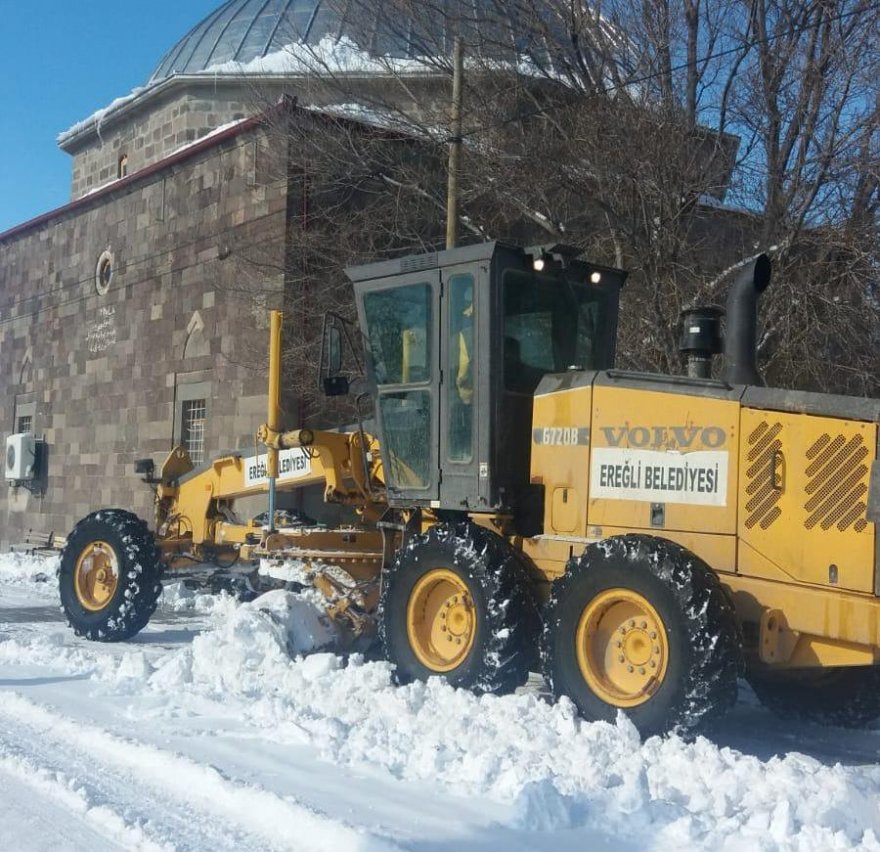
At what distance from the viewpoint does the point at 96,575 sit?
30.1 feet

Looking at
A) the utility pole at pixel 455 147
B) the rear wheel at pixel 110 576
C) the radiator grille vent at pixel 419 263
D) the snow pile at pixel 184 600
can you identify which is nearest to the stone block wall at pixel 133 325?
the utility pole at pixel 455 147

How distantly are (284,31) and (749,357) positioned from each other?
57.7 feet

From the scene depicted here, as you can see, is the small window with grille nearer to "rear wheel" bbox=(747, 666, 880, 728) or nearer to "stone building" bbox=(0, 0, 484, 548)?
"stone building" bbox=(0, 0, 484, 548)

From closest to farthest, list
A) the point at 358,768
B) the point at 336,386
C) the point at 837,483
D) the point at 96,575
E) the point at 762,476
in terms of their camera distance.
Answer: the point at 358,768, the point at 837,483, the point at 762,476, the point at 336,386, the point at 96,575

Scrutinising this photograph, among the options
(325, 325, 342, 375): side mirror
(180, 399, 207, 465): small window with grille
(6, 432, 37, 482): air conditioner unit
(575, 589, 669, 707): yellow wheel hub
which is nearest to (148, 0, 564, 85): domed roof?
(180, 399, 207, 465): small window with grille

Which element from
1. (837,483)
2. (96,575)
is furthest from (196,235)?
(837,483)

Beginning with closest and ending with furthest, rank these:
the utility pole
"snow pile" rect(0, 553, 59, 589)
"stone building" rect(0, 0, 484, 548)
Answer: the utility pole → "snow pile" rect(0, 553, 59, 589) → "stone building" rect(0, 0, 484, 548)

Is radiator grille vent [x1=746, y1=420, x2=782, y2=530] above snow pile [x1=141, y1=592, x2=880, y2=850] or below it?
above

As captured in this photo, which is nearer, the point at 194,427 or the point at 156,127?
the point at 194,427

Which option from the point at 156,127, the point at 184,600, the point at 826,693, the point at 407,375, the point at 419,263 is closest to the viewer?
the point at 826,693

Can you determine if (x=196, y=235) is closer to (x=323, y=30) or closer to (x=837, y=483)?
(x=323, y=30)

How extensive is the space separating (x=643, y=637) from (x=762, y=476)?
1.07 metres

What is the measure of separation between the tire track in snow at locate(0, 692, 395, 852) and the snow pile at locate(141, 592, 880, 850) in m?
0.69

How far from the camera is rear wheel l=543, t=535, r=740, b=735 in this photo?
524cm
